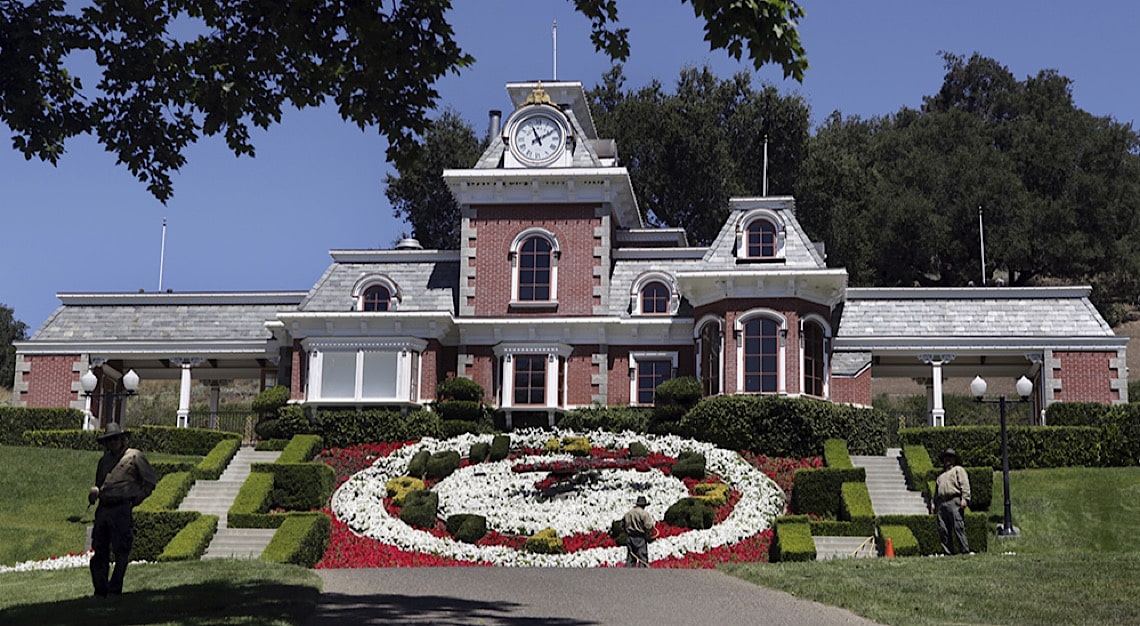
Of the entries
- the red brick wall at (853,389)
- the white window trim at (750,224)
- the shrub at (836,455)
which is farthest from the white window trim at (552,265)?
the shrub at (836,455)

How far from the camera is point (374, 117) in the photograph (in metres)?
14.8

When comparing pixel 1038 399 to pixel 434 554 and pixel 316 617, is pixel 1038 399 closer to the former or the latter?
pixel 434 554

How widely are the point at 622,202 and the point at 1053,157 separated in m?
28.7

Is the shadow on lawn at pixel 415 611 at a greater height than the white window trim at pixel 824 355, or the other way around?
the white window trim at pixel 824 355

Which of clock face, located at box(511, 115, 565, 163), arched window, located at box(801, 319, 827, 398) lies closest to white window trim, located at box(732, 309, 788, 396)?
arched window, located at box(801, 319, 827, 398)

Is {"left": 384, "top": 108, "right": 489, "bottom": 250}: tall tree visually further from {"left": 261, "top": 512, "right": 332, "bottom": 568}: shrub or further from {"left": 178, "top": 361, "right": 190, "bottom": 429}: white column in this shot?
{"left": 261, "top": 512, "right": 332, "bottom": 568}: shrub

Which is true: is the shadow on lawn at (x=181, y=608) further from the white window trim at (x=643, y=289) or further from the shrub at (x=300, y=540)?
the white window trim at (x=643, y=289)

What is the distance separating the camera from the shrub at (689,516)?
95.0 feet

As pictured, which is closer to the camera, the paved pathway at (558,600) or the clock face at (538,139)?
the paved pathway at (558,600)

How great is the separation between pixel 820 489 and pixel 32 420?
2331 cm

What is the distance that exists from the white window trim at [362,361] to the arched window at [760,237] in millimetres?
9659

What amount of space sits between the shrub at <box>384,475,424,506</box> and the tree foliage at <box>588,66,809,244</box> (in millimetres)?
28125

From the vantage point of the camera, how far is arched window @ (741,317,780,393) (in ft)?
120

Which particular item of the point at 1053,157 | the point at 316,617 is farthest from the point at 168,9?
the point at 1053,157
